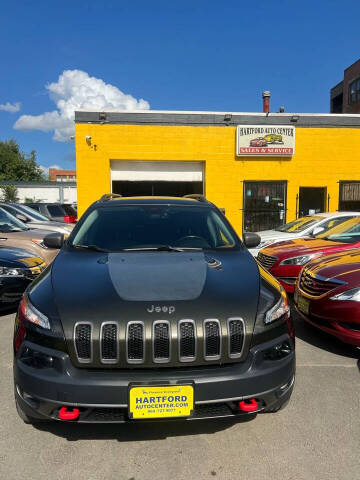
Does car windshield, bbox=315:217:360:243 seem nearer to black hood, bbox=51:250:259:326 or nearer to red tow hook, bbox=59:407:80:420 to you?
black hood, bbox=51:250:259:326

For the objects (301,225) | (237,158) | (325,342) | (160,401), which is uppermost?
(237,158)

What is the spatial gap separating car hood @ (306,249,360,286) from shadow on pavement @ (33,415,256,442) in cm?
212

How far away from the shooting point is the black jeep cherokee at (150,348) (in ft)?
6.13

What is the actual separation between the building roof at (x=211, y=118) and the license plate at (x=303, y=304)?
12.0m

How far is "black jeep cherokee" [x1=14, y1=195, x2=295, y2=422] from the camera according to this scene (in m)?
1.87

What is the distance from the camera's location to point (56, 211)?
13133 mm

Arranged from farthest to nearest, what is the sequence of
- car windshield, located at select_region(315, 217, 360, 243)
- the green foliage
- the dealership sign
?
the green foliage, the dealership sign, car windshield, located at select_region(315, 217, 360, 243)

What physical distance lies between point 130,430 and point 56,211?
12.0m

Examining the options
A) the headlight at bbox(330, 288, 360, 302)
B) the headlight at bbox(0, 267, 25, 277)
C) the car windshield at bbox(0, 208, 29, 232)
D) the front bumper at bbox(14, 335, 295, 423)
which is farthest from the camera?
the car windshield at bbox(0, 208, 29, 232)

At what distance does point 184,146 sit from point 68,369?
1367 centimetres

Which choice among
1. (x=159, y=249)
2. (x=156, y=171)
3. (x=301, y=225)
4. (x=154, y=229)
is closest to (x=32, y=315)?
(x=159, y=249)

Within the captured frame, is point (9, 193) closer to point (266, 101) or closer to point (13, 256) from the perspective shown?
point (266, 101)

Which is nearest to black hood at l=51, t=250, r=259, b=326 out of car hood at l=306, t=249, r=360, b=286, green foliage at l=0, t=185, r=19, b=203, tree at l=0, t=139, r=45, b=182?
car hood at l=306, t=249, r=360, b=286

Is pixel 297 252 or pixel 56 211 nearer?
pixel 297 252
